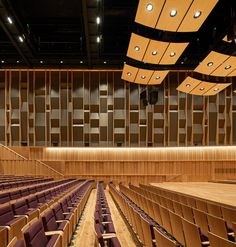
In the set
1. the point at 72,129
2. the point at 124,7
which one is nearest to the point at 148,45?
the point at 124,7

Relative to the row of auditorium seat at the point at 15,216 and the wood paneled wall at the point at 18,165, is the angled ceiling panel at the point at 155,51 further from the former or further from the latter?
the wood paneled wall at the point at 18,165

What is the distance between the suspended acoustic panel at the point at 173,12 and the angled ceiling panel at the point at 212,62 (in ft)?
3.44

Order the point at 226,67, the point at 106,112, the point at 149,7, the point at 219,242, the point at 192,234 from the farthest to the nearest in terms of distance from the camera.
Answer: the point at 106,112 < the point at 226,67 < the point at 149,7 < the point at 192,234 < the point at 219,242

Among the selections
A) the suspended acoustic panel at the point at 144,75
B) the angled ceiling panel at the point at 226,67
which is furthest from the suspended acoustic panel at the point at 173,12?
the suspended acoustic panel at the point at 144,75

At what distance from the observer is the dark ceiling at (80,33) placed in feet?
20.5

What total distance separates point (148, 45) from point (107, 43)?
10.2 feet

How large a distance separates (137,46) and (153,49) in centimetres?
24

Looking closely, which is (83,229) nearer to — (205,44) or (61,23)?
(61,23)

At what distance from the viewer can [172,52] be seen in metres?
5.53

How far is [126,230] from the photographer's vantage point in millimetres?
3105

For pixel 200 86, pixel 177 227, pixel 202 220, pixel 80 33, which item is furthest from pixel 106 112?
pixel 177 227

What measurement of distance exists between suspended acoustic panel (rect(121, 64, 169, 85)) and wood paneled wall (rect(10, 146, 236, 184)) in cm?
255

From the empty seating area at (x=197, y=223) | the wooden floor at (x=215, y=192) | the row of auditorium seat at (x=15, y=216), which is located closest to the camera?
the empty seating area at (x=197, y=223)

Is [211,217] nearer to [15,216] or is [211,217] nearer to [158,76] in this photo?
[15,216]
